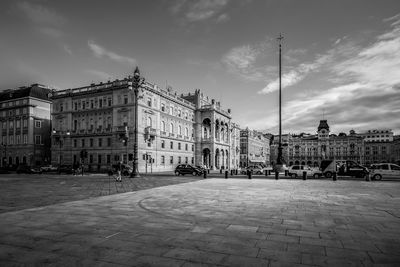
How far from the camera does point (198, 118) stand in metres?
68.4

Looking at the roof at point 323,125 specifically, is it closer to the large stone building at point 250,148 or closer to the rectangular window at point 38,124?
the large stone building at point 250,148

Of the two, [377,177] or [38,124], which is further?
[38,124]

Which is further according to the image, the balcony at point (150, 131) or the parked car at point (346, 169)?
the balcony at point (150, 131)

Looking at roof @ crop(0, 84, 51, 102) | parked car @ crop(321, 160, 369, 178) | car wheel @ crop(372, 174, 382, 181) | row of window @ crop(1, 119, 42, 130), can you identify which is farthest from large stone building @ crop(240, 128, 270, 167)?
car wheel @ crop(372, 174, 382, 181)

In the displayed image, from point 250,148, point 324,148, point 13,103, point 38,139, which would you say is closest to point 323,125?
point 324,148

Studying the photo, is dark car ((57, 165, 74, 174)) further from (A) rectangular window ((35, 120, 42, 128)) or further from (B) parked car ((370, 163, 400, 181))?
(B) parked car ((370, 163, 400, 181))

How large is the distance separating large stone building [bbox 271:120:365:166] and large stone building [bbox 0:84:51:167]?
117 meters

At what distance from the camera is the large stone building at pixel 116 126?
1908 inches

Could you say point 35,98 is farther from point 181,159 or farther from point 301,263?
point 301,263

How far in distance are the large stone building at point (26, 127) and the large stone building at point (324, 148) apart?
117 m

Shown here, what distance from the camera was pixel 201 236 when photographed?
6906 mm

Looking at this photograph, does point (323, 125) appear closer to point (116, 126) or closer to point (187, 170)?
point (187, 170)

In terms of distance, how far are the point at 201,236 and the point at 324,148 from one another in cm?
15620

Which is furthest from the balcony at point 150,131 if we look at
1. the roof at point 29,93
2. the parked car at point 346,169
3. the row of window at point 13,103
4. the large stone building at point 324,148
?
the large stone building at point 324,148
